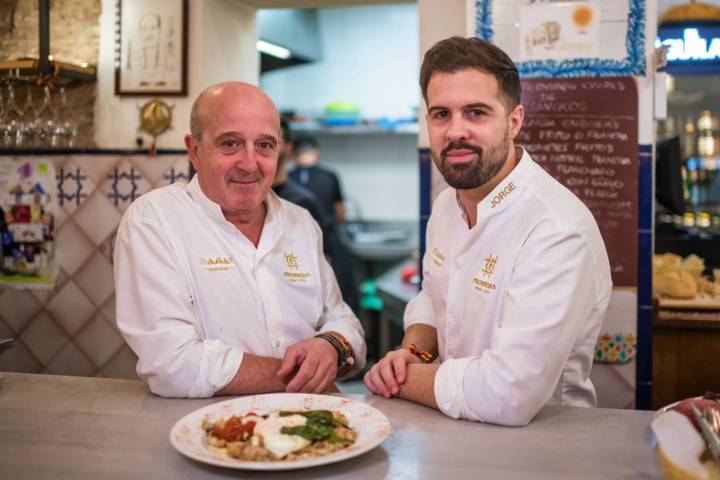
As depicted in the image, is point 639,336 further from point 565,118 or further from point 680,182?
point 680,182

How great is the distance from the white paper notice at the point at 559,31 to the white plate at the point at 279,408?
5.97 ft

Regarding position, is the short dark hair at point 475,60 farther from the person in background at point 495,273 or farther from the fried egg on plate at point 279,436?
the fried egg on plate at point 279,436

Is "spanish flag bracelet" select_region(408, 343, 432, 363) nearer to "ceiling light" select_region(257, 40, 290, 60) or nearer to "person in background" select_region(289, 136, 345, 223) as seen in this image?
"ceiling light" select_region(257, 40, 290, 60)

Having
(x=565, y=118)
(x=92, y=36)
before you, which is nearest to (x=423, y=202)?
(x=565, y=118)

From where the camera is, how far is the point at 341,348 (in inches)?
90.0

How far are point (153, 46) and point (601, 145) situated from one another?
199 centimetres

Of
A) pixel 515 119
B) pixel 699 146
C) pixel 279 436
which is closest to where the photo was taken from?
pixel 279 436

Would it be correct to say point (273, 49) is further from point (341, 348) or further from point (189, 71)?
point (341, 348)

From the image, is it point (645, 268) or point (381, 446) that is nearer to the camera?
point (381, 446)

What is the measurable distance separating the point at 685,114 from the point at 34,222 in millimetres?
6229

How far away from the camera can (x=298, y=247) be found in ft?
Result: 8.33

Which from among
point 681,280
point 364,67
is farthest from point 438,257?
point 364,67

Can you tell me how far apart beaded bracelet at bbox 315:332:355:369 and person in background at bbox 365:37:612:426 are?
0.19 m

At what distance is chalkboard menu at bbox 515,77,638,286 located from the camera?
119 inches
